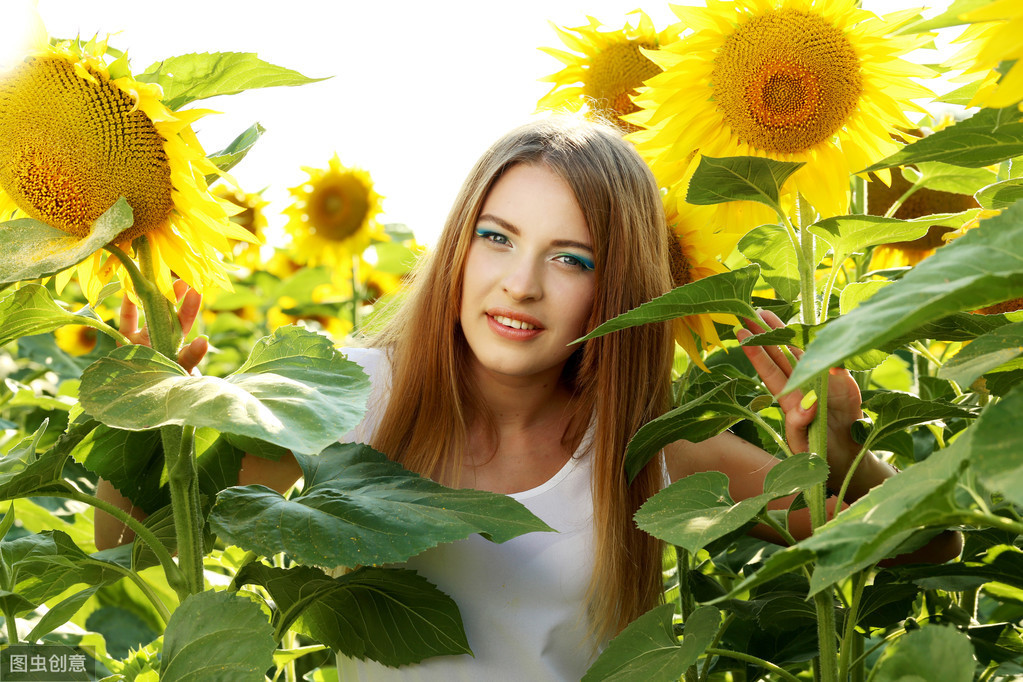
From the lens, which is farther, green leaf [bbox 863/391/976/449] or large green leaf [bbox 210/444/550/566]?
green leaf [bbox 863/391/976/449]

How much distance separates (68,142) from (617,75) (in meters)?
0.99

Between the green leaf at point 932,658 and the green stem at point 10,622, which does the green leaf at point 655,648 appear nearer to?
the green leaf at point 932,658

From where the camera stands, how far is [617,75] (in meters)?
1.62

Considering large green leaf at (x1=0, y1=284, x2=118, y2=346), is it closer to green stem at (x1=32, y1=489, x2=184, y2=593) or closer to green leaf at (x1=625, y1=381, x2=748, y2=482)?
green stem at (x1=32, y1=489, x2=184, y2=593)

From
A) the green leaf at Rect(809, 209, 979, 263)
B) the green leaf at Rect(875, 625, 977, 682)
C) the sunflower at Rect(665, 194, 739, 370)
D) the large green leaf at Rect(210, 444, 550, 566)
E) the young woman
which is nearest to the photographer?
the green leaf at Rect(875, 625, 977, 682)

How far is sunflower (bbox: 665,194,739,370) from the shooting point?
4.24ft

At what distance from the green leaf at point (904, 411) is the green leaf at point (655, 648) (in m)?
0.27

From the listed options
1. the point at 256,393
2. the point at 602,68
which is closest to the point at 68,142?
the point at 256,393

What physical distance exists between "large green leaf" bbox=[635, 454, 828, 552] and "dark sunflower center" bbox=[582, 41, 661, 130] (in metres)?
0.85

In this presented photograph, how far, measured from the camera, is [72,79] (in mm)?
861

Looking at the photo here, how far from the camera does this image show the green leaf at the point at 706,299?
2.89 ft

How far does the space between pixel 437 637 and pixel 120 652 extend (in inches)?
55.4

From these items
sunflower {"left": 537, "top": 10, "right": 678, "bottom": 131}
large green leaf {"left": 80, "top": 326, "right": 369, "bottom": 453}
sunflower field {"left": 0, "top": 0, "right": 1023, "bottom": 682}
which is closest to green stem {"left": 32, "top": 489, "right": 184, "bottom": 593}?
sunflower field {"left": 0, "top": 0, "right": 1023, "bottom": 682}

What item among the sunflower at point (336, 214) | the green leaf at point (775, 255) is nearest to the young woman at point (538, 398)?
the green leaf at point (775, 255)
